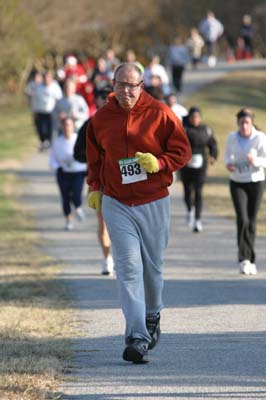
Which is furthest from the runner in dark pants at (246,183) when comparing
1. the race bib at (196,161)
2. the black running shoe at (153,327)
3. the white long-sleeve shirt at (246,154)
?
the black running shoe at (153,327)

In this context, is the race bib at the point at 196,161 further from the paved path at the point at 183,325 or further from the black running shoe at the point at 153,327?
the black running shoe at the point at 153,327

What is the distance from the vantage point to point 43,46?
157 ft

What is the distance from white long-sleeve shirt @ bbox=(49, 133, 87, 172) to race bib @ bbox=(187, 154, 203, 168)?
153 cm

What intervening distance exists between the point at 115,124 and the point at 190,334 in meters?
1.97

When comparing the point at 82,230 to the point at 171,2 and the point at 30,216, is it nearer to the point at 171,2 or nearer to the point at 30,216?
the point at 30,216

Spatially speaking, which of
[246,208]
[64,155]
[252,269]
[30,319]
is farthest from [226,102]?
[30,319]

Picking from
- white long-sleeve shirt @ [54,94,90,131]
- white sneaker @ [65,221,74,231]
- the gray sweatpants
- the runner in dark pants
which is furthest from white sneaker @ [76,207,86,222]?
the gray sweatpants

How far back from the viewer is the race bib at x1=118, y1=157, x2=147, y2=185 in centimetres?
802

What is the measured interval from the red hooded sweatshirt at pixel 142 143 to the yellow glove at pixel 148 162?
4.1 inches

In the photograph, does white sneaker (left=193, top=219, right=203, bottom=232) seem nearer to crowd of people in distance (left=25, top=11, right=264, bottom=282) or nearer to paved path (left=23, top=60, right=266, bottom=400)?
crowd of people in distance (left=25, top=11, right=264, bottom=282)

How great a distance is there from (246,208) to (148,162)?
497 centimetres

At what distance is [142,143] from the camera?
808 cm

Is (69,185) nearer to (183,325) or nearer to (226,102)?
(183,325)

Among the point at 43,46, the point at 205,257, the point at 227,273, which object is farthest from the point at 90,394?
the point at 43,46
